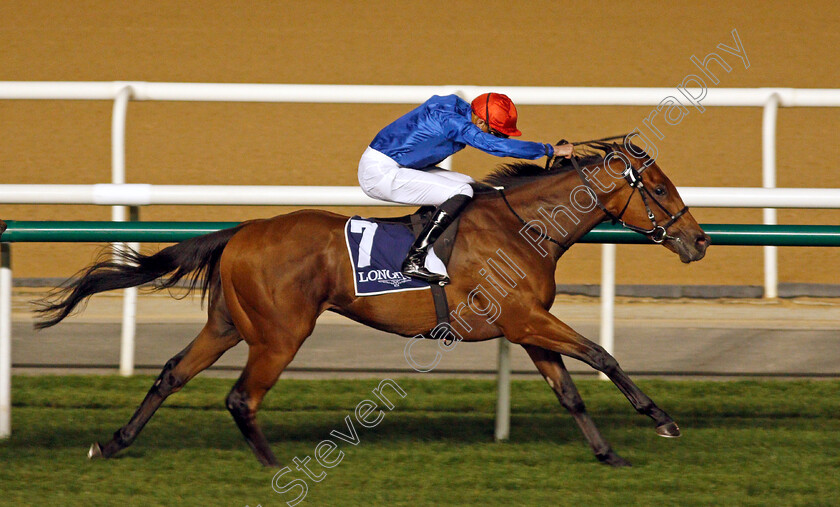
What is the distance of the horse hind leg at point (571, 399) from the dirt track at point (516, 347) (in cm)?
162

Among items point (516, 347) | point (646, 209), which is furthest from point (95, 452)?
point (516, 347)

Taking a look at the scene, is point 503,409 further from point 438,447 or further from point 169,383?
point 169,383

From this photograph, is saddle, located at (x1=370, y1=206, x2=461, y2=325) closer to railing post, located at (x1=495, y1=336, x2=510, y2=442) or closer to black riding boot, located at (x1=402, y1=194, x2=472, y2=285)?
black riding boot, located at (x1=402, y1=194, x2=472, y2=285)

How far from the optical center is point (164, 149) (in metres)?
10.6

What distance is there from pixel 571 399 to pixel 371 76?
8003 millimetres

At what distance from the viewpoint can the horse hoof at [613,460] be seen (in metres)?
3.85

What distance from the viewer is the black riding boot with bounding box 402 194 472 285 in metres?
3.87

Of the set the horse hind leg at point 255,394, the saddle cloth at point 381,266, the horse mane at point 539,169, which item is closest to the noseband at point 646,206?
the horse mane at point 539,169

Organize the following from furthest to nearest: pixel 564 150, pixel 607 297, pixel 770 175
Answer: pixel 770 175
pixel 607 297
pixel 564 150

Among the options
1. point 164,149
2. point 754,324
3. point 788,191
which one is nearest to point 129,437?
point 788,191

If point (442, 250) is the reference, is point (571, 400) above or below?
below

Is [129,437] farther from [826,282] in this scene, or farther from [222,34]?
[222,34]

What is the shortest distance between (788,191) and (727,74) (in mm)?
6968

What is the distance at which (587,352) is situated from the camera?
3.85 metres
